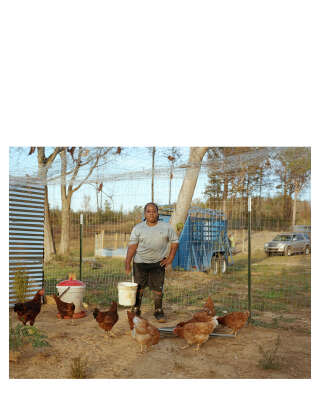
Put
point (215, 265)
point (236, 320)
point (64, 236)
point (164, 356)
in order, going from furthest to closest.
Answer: point (64, 236), point (215, 265), point (236, 320), point (164, 356)

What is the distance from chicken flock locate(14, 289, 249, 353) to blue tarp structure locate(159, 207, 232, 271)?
2.75 metres

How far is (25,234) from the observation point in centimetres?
525

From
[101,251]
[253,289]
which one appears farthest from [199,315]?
[101,251]

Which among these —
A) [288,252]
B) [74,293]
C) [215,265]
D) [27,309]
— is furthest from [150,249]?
[288,252]

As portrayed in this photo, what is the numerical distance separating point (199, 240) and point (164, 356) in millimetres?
3807

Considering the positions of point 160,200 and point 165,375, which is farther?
point 160,200

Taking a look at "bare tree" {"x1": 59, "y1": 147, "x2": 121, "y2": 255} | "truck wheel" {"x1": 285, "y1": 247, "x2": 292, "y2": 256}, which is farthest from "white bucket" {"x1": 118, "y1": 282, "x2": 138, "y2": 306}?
"truck wheel" {"x1": 285, "y1": 247, "x2": 292, "y2": 256}

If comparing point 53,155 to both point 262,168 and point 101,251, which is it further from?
point 262,168

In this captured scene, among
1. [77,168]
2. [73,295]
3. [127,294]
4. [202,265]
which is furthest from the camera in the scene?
[202,265]

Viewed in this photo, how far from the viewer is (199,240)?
715 centimetres

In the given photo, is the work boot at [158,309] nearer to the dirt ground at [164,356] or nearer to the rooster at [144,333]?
the dirt ground at [164,356]

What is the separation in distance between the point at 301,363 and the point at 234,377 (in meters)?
0.74

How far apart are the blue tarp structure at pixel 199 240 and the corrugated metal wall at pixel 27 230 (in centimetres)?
275

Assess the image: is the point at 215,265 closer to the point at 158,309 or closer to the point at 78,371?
the point at 158,309
